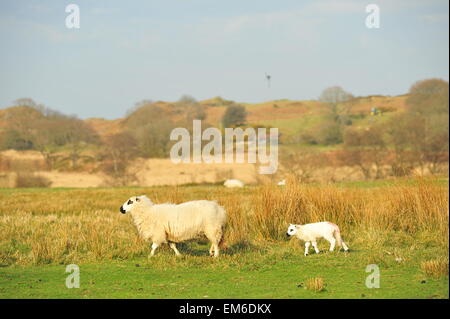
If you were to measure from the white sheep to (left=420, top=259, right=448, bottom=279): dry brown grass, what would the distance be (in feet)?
15.0

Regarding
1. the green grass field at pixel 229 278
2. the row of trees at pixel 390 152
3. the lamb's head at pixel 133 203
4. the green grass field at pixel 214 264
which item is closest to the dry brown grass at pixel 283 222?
the green grass field at pixel 214 264

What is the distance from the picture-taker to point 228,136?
77625 millimetres

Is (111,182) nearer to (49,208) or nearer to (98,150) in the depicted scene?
(98,150)

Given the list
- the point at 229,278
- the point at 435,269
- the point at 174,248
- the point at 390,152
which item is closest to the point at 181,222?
the point at 174,248

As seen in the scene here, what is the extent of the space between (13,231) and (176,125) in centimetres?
6013

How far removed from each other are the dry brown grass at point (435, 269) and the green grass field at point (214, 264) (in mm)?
31

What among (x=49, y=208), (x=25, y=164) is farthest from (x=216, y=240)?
(x=25, y=164)

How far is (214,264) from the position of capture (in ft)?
40.3

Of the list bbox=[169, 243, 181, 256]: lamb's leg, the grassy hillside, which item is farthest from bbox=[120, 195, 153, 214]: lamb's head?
the grassy hillside

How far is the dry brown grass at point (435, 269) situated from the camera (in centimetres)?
1041

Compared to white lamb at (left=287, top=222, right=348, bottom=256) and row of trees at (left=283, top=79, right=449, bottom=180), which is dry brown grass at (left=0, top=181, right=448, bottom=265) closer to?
white lamb at (left=287, top=222, right=348, bottom=256)

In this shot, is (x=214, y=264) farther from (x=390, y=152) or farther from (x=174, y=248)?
(x=390, y=152)

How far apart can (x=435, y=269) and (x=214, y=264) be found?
440cm

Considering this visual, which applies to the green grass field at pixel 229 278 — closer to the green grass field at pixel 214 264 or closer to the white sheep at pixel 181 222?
the green grass field at pixel 214 264
